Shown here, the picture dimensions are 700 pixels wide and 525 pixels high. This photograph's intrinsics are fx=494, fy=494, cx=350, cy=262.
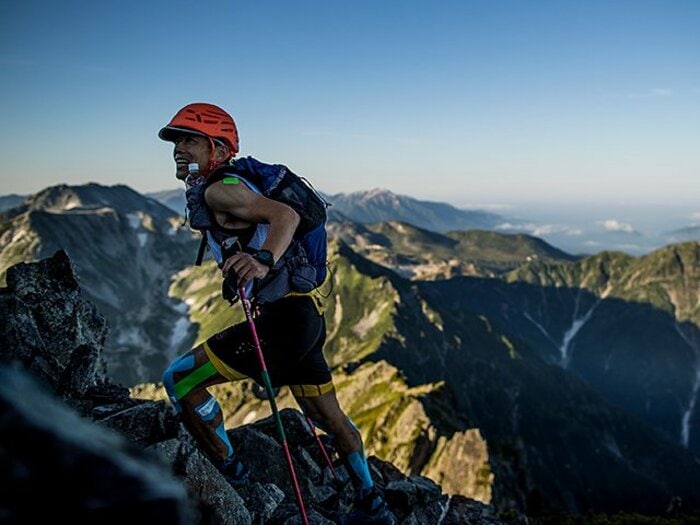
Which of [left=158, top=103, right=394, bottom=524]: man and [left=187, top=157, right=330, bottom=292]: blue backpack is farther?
[left=187, top=157, right=330, bottom=292]: blue backpack

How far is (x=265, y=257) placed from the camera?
6.58 m

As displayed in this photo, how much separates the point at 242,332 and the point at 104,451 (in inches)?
236

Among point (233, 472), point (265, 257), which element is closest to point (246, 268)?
point (265, 257)

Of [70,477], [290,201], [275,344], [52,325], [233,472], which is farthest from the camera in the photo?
[52,325]

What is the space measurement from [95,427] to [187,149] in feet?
Answer: 20.4

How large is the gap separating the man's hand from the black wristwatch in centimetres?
5

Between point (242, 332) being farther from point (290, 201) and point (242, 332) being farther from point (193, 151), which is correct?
point (193, 151)

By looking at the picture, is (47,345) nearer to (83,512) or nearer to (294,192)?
(294,192)

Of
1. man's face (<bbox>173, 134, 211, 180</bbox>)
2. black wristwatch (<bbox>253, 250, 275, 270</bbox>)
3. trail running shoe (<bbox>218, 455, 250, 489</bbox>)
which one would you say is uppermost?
man's face (<bbox>173, 134, 211, 180</bbox>)

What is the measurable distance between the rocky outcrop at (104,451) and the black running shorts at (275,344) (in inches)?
62.2

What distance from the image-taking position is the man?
7.00 meters

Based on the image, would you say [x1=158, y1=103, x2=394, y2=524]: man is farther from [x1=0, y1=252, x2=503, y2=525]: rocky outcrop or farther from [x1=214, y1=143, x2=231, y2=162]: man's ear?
[x1=0, y1=252, x2=503, y2=525]: rocky outcrop

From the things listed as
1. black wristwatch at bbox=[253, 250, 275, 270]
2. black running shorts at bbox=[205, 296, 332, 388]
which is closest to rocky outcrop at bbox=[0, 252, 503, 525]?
black running shorts at bbox=[205, 296, 332, 388]

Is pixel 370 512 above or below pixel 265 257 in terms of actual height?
below
